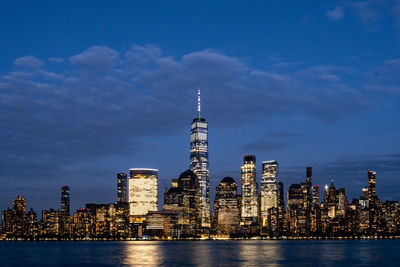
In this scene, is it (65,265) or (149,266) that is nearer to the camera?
(149,266)

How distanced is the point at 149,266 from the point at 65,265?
83.1 ft

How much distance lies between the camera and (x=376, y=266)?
135 meters

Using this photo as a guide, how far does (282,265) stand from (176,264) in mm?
26846

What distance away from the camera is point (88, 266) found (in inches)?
5389

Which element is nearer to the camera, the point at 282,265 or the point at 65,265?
the point at 282,265

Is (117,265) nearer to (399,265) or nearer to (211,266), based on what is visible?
(211,266)

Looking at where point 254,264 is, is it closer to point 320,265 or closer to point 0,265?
point 320,265

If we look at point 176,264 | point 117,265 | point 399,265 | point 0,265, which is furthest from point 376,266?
point 0,265

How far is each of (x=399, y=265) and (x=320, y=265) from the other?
2001 cm

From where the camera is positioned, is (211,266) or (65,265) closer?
(211,266)

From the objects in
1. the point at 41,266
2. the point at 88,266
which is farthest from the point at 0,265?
the point at 88,266

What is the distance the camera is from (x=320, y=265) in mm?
133000

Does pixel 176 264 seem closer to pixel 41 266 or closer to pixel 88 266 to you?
pixel 88 266

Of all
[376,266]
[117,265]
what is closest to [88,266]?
[117,265]
